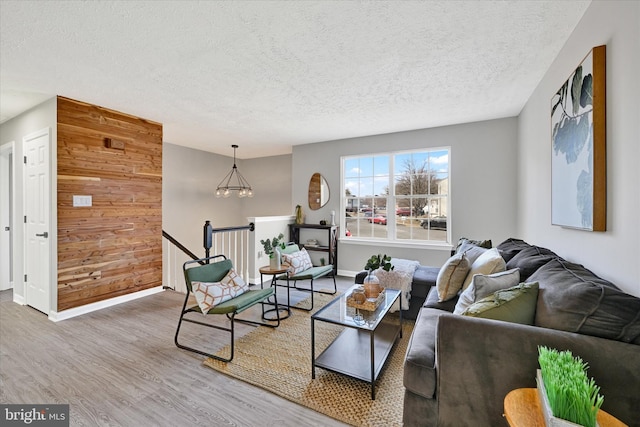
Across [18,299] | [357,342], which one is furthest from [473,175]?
[18,299]

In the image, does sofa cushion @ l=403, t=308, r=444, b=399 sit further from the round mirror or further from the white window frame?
the round mirror

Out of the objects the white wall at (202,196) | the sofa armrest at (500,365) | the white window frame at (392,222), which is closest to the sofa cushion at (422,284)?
the white window frame at (392,222)


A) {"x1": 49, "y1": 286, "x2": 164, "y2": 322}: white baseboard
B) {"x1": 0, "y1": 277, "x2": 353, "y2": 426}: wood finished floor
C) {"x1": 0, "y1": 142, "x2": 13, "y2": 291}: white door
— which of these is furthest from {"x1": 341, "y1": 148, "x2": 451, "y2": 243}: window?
{"x1": 0, "y1": 142, "x2": 13, "y2": 291}: white door

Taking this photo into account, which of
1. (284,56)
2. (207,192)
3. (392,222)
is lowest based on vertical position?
(392,222)

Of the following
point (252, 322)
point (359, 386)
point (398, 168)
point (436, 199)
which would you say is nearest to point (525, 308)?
point (359, 386)

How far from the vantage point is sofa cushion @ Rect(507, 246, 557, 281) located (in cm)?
184

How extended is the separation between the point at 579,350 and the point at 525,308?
27 centimetres

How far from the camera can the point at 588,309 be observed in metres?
1.21

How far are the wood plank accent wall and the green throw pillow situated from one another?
415cm

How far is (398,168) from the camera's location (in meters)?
4.66

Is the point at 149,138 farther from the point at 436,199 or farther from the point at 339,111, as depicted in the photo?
the point at 436,199

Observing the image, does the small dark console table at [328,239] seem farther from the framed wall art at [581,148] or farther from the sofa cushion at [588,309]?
the sofa cushion at [588,309]

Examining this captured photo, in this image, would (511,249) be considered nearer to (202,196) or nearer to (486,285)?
(486,285)

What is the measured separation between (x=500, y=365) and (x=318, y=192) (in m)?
4.30
